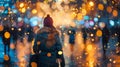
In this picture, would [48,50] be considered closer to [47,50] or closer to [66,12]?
[47,50]

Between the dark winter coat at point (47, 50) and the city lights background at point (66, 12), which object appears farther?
the city lights background at point (66, 12)

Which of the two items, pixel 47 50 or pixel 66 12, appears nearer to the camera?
pixel 47 50

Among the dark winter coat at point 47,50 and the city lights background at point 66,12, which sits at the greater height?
the city lights background at point 66,12

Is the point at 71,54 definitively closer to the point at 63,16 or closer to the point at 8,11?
the point at 8,11

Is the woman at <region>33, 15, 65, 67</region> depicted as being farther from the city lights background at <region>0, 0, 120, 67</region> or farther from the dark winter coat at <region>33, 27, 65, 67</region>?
the city lights background at <region>0, 0, 120, 67</region>

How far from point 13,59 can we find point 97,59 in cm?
351

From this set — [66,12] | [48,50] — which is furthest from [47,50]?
[66,12]

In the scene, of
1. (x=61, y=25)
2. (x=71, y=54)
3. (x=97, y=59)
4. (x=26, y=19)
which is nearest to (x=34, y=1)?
(x=61, y=25)

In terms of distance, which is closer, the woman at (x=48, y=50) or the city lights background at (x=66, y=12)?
the woman at (x=48, y=50)

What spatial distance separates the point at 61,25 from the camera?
173ft

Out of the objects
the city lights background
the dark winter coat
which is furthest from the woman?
the city lights background

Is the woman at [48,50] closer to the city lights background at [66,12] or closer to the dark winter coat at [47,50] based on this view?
the dark winter coat at [47,50]

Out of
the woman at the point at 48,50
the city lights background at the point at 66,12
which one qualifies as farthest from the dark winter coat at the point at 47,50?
the city lights background at the point at 66,12

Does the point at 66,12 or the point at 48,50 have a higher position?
the point at 66,12
